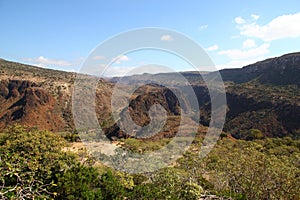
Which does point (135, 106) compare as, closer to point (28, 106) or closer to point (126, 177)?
point (28, 106)

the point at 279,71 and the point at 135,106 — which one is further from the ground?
the point at 279,71

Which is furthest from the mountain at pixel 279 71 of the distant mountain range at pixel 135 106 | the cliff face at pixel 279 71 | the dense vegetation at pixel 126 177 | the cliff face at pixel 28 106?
the dense vegetation at pixel 126 177

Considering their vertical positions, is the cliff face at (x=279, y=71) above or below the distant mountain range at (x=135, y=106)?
above

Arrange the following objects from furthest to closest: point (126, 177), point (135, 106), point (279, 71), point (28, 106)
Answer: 1. point (279, 71)
2. point (28, 106)
3. point (135, 106)
4. point (126, 177)

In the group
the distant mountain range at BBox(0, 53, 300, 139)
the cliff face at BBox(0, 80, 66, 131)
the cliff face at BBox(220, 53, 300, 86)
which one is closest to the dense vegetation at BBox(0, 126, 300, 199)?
the distant mountain range at BBox(0, 53, 300, 139)

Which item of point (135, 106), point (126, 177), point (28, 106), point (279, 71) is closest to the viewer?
point (126, 177)

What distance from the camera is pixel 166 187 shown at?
15.0 metres

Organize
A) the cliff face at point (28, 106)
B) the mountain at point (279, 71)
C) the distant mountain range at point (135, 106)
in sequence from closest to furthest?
1. the distant mountain range at point (135, 106)
2. the cliff face at point (28, 106)
3. the mountain at point (279, 71)

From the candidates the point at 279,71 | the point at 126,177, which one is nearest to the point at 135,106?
the point at 126,177

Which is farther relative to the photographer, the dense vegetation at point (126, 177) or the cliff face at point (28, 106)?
the cliff face at point (28, 106)

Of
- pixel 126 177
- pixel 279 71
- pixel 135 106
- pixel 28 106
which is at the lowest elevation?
pixel 126 177

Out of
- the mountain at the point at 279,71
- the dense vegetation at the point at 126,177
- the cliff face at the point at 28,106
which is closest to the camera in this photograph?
the dense vegetation at the point at 126,177

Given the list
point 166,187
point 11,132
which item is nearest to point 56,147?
point 11,132

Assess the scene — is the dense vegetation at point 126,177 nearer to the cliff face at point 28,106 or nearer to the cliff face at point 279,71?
the cliff face at point 28,106
